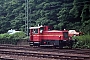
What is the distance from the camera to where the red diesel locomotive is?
73.7 feet

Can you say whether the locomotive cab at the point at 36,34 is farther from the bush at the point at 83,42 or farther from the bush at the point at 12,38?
the bush at the point at 12,38

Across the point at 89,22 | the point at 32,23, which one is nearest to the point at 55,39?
the point at 89,22

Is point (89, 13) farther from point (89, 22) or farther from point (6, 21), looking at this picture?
point (6, 21)

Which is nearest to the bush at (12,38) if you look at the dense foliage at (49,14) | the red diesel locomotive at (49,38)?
the dense foliage at (49,14)

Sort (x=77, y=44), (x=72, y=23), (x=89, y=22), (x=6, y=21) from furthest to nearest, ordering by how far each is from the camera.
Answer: (x=6, y=21) < (x=72, y=23) < (x=89, y=22) < (x=77, y=44)

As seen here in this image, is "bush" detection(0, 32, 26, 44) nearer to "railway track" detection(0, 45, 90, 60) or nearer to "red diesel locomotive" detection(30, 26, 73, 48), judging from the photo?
"red diesel locomotive" detection(30, 26, 73, 48)

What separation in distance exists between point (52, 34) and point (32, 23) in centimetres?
1694

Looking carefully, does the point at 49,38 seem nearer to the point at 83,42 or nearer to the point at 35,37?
the point at 35,37

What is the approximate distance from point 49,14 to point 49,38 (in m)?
14.1

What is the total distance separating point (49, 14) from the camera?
36938mm

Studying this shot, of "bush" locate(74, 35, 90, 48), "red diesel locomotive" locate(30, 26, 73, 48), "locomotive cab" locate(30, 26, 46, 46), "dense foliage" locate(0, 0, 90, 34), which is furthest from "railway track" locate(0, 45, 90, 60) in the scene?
"dense foliage" locate(0, 0, 90, 34)

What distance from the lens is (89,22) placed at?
28.3m

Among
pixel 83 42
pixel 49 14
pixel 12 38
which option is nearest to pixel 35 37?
pixel 83 42

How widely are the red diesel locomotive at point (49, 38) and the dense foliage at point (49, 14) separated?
6086 mm
